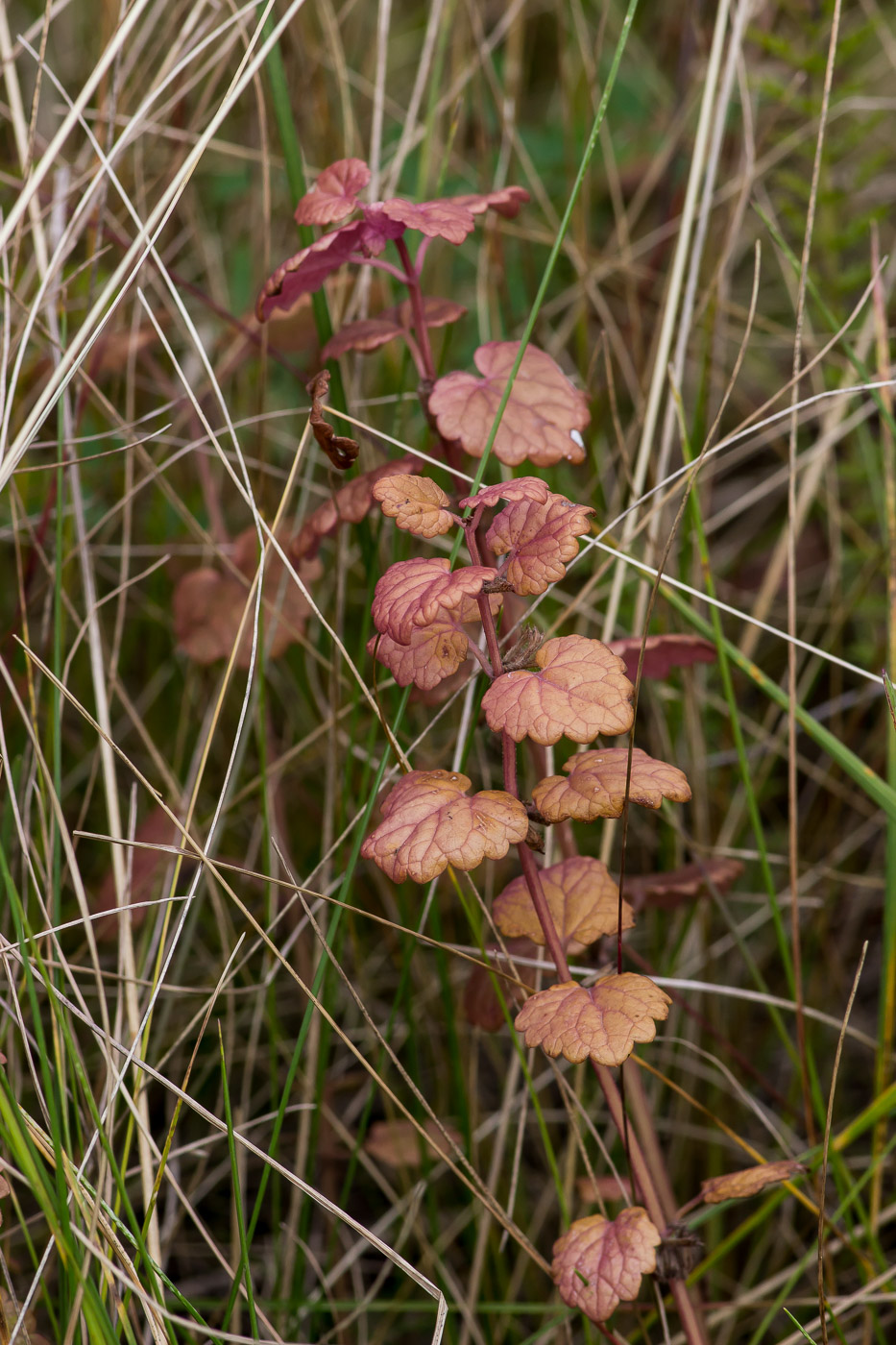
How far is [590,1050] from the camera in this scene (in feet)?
2.73

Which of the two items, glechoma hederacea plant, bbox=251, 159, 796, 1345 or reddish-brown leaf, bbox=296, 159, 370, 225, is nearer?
glechoma hederacea plant, bbox=251, 159, 796, 1345

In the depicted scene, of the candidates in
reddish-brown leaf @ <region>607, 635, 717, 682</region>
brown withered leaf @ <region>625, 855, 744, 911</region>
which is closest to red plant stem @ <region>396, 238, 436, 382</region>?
reddish-brown leaf @ <region>607, 635, 717, 682</region>

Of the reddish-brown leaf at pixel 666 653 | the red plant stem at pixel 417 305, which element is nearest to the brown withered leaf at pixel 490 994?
the reddish-brown leaf at pixel 666 653

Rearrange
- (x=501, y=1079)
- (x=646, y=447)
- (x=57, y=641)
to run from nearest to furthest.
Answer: (x=57, y=641) → (x=646, y=447) → (x=501, y=1079)

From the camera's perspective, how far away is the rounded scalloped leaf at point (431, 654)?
928mm

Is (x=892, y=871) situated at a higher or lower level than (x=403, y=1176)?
higher

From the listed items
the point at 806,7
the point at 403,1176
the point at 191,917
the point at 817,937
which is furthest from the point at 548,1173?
the point at 806,7

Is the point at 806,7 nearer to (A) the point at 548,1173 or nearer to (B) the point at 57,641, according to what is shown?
(B) the point at 57,641

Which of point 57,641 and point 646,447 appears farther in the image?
point 646,447

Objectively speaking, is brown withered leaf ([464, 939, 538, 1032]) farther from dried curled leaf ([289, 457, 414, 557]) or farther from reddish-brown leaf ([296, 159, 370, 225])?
reddish-brown leaf ([296, 159, 370, 225])

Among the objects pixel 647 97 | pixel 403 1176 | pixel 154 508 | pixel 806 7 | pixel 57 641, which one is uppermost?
pixel 806 7

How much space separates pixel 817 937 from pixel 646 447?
0.78 m

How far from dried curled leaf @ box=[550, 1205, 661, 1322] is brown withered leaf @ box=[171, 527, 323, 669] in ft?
2.52

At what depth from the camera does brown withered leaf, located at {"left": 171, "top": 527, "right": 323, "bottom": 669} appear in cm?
145
